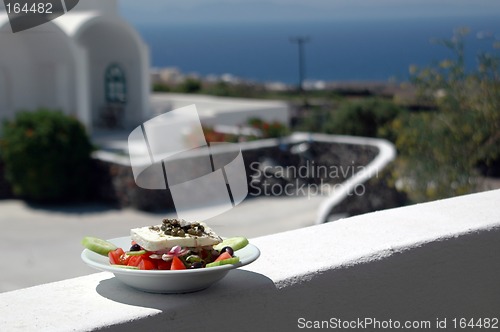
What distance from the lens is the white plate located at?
5.63 feet

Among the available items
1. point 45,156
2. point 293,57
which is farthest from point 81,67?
point 293,57

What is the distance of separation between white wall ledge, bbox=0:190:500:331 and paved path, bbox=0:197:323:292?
749cm

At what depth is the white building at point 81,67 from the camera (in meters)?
17.2

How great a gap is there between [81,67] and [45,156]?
3.84 m

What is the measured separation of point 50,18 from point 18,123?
4095mm

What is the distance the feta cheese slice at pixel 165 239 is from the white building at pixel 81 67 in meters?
15.6

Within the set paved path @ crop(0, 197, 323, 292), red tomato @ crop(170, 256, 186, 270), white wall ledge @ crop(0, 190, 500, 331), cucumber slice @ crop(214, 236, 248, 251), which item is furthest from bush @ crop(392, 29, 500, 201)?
red tomato @ crop(170, 256, 186, 270)

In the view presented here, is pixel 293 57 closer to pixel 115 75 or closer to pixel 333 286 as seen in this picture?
pixel 115 75

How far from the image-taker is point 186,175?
13.6 m

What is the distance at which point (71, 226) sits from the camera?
41.0 feet

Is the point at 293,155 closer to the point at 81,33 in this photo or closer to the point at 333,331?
the point at 81,33

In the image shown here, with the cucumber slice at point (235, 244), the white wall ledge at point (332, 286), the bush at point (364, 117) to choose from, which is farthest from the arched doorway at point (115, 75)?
the cucumber slice at point (235, 244)

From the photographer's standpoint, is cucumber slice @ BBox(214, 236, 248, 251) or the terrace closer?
the terrace

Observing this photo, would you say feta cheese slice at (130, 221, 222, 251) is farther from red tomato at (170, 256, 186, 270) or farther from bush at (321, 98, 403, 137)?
bush at (321, 98, 403, 137)
